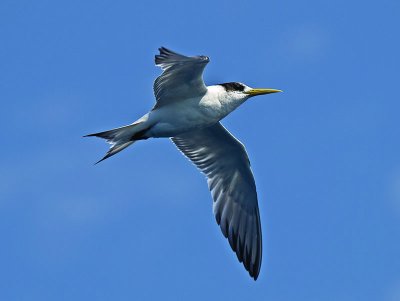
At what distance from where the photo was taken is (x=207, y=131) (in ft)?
62.4

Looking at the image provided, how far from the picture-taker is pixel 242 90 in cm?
1762

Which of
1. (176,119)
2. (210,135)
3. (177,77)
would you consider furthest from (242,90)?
(210,135)

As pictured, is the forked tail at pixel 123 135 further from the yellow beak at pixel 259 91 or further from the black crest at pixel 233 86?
the yellow beak at pixel 259 91

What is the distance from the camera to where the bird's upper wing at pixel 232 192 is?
63.9 feet

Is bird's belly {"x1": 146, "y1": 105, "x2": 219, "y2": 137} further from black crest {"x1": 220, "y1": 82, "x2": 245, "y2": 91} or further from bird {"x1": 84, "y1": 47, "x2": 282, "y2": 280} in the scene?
black crest {"x1": 220, "y1": 82, "x2": 245, "y2": 91}

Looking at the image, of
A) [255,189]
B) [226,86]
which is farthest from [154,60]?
[255,189]

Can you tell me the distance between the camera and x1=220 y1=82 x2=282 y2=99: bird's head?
17.4 m

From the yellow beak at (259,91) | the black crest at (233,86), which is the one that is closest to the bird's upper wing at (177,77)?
the black crest at (233,86)

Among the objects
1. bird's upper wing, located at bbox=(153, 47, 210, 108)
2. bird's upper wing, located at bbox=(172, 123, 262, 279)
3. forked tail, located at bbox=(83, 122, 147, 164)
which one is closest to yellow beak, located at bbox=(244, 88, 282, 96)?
Answer: bird's upper wing, located at bbox=(153, 47, 210, 108)

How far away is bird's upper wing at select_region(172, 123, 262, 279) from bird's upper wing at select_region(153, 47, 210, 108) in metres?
2.45

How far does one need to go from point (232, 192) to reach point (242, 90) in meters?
3.06

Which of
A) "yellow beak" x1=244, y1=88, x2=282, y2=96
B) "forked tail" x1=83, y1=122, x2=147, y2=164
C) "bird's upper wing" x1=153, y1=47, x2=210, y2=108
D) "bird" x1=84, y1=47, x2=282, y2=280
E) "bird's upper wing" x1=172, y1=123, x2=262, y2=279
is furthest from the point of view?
"bird's upper wing" x1=172, y1=123, x2=262, y2=279

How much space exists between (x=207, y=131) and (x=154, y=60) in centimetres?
352

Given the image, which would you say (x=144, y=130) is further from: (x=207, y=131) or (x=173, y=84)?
(x=207, y=131)
